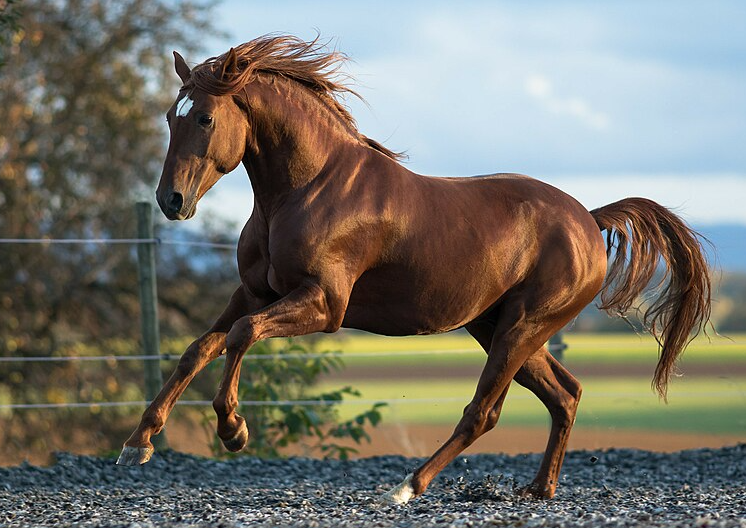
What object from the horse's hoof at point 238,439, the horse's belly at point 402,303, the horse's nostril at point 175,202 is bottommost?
the horse's hoof at point 238,439

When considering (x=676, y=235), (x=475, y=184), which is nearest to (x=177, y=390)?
(x=475, y=184)

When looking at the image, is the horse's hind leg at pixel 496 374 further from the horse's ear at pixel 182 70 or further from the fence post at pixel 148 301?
the fence post at pixel 148 301

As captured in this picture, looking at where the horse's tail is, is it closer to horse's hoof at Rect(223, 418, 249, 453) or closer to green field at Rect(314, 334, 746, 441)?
Result: green field at Rect(314, 334, 746, 441)

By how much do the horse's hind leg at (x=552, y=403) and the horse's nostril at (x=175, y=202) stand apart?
6.93 feet

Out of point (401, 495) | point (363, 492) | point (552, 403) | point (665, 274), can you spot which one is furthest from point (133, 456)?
point (665, 274)

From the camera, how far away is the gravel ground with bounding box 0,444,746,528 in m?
4.55

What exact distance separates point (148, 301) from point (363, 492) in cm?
270

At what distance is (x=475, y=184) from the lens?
548 centimetres

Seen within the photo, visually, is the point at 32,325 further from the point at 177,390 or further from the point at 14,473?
the point at 177,390

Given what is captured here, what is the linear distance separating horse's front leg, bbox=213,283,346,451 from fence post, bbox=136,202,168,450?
3.02m

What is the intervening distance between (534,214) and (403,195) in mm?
761

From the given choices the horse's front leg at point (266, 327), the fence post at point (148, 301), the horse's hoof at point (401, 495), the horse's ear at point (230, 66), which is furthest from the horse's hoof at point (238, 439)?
the fence post at point (148, 301)

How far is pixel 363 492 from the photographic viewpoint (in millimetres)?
5961

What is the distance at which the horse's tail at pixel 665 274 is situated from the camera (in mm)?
6027
